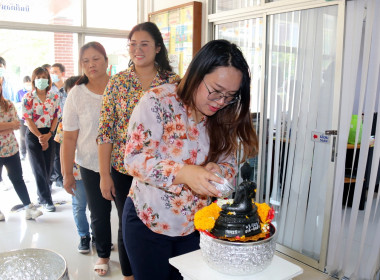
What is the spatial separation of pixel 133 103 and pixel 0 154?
6.65 ft

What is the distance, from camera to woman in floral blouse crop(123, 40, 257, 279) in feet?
3.85

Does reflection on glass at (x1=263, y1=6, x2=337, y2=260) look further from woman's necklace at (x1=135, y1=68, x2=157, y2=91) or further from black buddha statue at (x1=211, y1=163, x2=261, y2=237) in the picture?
black buddha statue at (x1=211, y1=163, x2=261, y2=237)

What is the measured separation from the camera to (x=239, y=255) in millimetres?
955

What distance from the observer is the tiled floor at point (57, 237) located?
266 centimetres

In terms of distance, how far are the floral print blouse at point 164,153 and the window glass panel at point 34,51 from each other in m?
3.42

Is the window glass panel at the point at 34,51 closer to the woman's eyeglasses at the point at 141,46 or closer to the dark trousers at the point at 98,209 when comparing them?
the dark trousers at the point at 98,209

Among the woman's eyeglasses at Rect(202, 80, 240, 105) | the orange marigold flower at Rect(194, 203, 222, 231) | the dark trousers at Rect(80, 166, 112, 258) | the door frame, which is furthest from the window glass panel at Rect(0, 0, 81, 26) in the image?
the orange marigold flower at Rect(194, 203, 222, 231)

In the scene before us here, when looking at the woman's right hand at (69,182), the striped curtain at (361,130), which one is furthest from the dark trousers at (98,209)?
the striped curtain at (361,130)

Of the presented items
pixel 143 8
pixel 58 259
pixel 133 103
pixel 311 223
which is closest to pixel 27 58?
pixel 143 8

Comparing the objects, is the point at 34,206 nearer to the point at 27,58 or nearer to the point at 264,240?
the point at 27,58

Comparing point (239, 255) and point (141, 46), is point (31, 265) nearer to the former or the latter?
point (239, 255)

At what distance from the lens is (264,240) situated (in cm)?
98

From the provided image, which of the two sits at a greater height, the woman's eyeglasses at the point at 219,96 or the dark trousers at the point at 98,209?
the woman's eyeglasses at the point at 219,96

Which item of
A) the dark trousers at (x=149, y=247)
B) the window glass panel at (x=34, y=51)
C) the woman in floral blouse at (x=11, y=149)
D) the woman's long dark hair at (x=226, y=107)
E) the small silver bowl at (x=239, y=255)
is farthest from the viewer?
the window glass panel at (x=34, y=51)
